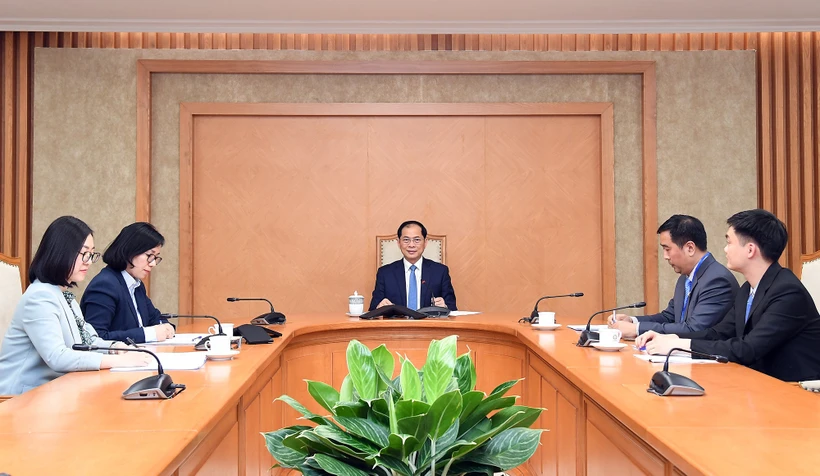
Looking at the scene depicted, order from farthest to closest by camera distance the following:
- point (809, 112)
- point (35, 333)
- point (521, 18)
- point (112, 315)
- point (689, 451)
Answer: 1. point (809, 112)
2. point (521, 18)
3. point (112, 315)
4. point (35, 333)
5. point (689, 451)

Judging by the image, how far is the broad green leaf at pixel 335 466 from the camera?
1063 millimetres

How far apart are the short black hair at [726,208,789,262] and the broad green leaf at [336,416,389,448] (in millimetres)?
2388

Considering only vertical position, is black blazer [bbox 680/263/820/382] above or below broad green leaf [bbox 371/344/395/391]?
below

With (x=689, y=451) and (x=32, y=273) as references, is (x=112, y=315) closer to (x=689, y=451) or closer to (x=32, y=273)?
(x=32, y=273)

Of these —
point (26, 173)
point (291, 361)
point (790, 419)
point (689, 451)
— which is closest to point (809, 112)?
point (291, 361)

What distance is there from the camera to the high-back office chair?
12.7 feet

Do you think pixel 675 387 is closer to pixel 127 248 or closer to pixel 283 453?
pixel 283 453

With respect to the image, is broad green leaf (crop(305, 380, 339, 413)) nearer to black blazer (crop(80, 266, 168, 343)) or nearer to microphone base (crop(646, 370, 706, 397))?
microphone base (crop(646, 370, 706, 397))

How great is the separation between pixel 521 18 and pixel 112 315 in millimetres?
3872

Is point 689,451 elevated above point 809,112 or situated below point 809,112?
below

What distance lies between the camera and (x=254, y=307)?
21.2 feet

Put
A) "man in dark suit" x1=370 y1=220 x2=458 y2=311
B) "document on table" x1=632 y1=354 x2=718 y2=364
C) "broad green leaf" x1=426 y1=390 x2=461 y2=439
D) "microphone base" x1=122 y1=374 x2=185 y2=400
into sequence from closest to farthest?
"broad green leaf" x1=426 y1=390 x2=461 y2=439 → "microphone base" x1=122 y1=374 x2=185 y2=400 → "document on table" x1=632 y1=354 x2=718 y2=364 → "man in dark suit" x1=370 y1=220 x2=458 y2=311

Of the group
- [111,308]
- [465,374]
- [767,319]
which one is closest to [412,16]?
[111,308]

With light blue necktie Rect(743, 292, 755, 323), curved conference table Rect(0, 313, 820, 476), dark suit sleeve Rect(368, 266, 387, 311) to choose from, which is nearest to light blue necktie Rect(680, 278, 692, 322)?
curved conference table Rect(0, 313, 820, 476)
